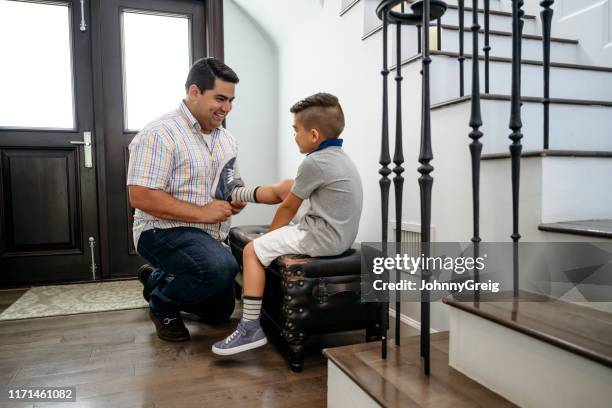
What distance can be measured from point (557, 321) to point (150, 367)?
4.38 feet

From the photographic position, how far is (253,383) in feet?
4.65

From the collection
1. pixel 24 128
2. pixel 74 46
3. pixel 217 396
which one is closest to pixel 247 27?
pixel 74 46

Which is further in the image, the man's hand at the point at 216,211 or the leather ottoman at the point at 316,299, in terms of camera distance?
the man's hand at the point at 216,211

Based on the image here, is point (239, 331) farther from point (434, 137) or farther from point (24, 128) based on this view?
point (24, 128)

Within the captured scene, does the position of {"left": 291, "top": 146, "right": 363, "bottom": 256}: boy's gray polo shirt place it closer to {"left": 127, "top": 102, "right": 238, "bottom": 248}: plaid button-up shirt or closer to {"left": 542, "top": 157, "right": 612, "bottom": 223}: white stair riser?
{"left": 127, "top": 102, "right": 238, "bottom": 248}: plaid button-up shirt

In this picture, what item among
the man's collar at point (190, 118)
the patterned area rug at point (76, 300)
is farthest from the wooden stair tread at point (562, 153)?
the patterned area rug at point (76, 300)

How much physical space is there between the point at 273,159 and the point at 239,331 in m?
2.14

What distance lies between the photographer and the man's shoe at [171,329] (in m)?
1.81

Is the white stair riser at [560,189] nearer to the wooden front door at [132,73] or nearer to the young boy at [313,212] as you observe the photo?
the young boy at [313,212]

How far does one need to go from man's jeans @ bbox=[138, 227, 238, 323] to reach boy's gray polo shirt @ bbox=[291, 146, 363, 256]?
43 centimetres

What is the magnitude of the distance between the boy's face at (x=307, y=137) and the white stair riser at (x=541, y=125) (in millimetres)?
495

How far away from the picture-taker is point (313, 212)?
1602mm

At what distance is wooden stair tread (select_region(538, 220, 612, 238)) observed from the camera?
1036mm

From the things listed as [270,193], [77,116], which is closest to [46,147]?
[77,116]
